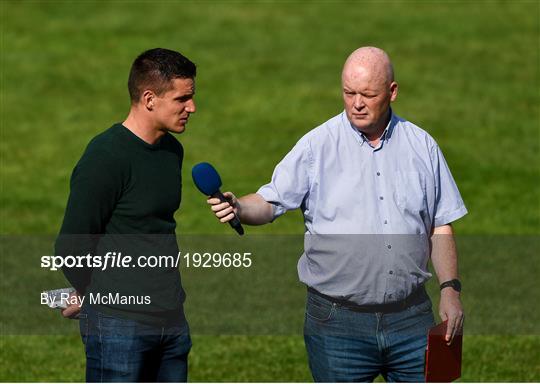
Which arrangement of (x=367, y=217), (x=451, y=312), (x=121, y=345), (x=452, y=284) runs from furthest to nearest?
(x=452, y=284) → (x=451, y=312) → (x=367, y=217) → (x=121, y=345)

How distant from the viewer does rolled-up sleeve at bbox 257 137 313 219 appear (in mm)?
8203

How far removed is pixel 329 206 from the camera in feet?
26.8

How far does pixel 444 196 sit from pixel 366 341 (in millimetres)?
1002

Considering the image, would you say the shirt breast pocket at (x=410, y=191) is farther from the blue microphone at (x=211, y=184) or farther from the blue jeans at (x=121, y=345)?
the blue jeans at (x=121, y=345)

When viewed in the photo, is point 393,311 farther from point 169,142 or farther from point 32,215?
point 32,215

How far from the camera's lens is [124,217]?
26.0 ft

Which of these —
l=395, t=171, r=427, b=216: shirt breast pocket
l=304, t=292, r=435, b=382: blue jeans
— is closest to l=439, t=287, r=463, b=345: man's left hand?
l=304, t=292, r=435, b=382: blue jeans

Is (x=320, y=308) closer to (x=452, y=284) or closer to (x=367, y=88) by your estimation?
(x=452, y=284)

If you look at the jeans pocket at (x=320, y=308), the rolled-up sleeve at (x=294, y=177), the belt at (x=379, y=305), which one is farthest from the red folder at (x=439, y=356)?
the rolled-up sleeve at (x=294, y=177)

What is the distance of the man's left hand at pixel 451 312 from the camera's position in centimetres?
823

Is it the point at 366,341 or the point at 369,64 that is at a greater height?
the point at 369,64

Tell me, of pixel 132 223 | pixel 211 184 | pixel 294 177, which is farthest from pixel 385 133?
pixel 132 223

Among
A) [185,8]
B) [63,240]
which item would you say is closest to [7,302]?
[63,240]

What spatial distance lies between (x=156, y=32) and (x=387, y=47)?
483 cm
